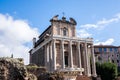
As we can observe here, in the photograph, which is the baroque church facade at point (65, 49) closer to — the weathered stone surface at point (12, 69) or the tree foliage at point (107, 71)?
the tree foliage at point (107, 71)

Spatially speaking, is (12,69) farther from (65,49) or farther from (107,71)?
(107,71)

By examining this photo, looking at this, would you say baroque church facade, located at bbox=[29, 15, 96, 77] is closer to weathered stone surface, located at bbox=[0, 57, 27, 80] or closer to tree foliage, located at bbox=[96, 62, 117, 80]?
tree foliage, located at bbox=[96, 62, 117, 80]

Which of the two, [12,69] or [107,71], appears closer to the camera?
[12,69]

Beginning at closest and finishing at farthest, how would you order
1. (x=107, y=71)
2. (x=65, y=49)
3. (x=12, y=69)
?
(x=12, y=69)
(x=107, y=71)
(x=65, y=49)

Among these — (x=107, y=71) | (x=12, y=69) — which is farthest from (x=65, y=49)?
(x=12, y=69)

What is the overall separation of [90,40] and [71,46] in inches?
200

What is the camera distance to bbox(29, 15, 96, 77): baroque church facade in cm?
5066

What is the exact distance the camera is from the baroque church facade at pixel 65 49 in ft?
166

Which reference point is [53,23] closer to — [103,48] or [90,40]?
[90,40]

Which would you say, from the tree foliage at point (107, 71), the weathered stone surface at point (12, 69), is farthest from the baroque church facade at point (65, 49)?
the weathered stone surface at point (12, 69)

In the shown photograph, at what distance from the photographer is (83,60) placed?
181 ft

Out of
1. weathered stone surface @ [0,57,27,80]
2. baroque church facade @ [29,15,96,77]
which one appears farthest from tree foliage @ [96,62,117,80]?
weathered stone surface @ [0,57,27,80]

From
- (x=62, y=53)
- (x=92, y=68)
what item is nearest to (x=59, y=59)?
(x=62, y=53)

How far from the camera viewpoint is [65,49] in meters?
54.1
